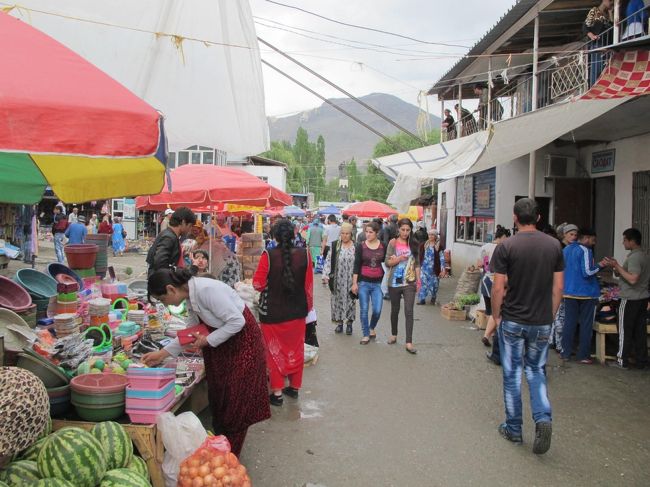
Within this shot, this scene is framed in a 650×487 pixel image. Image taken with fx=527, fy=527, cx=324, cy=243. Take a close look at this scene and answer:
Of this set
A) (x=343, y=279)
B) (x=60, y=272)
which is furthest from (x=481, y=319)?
(x=60, y=272)

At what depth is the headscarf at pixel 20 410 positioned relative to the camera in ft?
8.39

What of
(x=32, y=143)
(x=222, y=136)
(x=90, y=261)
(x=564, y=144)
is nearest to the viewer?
(x=32, y=143)

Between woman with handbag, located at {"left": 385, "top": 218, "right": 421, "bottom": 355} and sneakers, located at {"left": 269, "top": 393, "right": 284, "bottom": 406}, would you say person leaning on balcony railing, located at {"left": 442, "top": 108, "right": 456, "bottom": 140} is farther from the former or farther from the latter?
sneakers, located at {"left": 269, "top": 393, "right": 284, "bottom": 406}

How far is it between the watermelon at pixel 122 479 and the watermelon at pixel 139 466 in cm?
16

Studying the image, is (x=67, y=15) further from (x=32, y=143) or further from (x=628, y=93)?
(x=628, y=93)

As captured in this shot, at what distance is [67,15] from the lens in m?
4.48

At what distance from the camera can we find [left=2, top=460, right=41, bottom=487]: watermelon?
8.69 ft

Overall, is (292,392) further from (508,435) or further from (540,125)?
(540,125)

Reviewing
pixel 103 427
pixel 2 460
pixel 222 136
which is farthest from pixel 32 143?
pixel 222 136

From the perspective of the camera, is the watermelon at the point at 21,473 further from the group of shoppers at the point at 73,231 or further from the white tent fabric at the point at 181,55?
the group of shoppers at the point at 73,231

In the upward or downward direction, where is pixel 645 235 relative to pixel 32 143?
downward

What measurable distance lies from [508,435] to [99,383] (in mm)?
3480

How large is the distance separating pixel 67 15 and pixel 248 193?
3.47m

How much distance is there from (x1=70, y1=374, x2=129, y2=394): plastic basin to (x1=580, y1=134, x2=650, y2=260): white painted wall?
965cm
